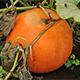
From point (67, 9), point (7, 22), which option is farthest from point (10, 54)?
point (67, 9)

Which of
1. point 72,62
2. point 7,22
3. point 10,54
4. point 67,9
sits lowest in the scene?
point 72,62

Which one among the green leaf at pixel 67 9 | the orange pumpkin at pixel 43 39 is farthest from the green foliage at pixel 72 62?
the green leaf at pixel 67 9

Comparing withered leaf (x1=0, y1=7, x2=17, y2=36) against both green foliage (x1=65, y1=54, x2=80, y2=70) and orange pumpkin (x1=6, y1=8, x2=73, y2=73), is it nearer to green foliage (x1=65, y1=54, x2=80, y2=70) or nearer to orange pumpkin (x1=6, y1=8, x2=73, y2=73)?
orange pumpkin (x1=6, y1=8, x2=73, y2=73)

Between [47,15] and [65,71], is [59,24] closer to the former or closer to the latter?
[47,15]

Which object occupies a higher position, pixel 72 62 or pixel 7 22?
pixel 7 22

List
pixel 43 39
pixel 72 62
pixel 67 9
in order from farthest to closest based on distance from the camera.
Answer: pixel 72 62 → pixel 43 39 → pixel 67 9

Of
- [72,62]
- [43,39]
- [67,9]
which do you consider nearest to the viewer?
[67,9]

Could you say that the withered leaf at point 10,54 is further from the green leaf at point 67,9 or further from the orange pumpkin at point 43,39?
the green leaf at point 67,9

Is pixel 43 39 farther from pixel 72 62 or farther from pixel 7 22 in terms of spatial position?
pixel 72 62
